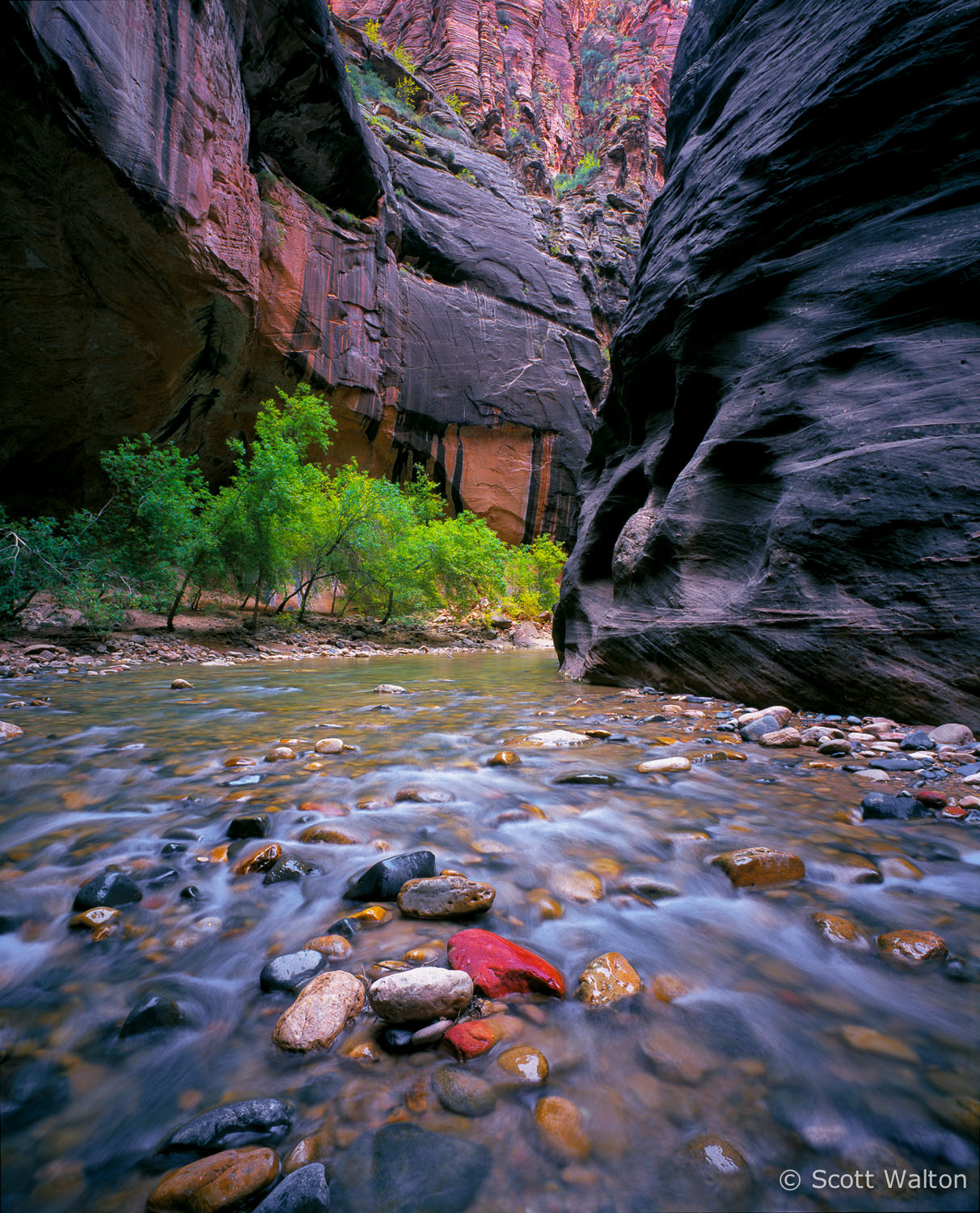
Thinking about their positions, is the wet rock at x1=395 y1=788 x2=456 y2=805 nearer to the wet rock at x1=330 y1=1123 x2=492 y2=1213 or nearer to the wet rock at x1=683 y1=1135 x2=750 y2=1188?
the wet rock at x1=330 y1=1123 x2=492 y2=1213

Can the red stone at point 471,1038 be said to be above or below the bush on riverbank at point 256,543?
below

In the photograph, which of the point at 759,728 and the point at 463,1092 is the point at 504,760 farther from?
the point at 463,1092

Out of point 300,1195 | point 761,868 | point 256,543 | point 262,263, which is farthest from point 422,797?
point 262,263

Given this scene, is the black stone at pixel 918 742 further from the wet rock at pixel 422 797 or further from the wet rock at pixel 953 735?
the wet rock at pixel 422 797

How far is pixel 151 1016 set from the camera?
1214 millimetres

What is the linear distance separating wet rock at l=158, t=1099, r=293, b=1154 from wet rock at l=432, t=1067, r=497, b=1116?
283 millimetres

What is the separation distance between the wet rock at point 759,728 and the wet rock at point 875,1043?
2820 mm

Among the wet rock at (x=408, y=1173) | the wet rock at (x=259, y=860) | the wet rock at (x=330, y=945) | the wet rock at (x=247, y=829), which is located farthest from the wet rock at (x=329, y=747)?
the wet rock at (x=408, y=1173)

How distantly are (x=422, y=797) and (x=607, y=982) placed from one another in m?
1.41

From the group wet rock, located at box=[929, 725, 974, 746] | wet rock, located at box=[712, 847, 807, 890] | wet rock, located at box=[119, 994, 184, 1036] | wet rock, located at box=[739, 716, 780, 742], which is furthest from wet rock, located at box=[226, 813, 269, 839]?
wet rock, located at box=[929, 725, 974, 746]

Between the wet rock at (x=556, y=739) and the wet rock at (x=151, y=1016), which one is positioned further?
the wet rock at (x=556, y=739)

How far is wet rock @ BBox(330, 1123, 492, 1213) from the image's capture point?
2.73 feet

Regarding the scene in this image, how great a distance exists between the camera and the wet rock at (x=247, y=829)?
83.7 inches

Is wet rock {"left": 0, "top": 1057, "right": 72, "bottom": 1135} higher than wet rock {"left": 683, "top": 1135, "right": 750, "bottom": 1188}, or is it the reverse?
wet rock {"left": 683, "top": 1135, "right": 750, "bottom": 1188}
